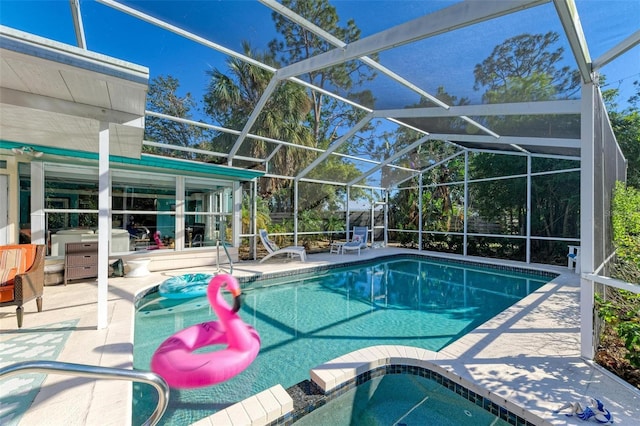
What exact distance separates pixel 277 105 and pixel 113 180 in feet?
16.6

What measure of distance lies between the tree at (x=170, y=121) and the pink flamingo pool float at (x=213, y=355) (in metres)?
6.00

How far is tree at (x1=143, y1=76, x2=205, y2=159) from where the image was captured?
6.55 metres

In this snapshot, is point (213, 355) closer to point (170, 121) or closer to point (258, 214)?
point (170, 121)

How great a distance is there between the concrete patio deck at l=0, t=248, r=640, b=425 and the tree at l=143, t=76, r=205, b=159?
433 centimetres

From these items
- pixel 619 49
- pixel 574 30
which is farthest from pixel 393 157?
pixel 574 30

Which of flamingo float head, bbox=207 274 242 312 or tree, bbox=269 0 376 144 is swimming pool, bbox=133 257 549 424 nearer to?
flamingo float head, bbox=207 274 242 312

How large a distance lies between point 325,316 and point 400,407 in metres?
2.77

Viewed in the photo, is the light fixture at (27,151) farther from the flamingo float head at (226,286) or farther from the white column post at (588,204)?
the white column post at (588,204)

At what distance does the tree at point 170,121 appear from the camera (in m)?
6.55

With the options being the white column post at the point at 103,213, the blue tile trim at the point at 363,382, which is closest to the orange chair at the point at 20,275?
the white column post at the point at 103,213

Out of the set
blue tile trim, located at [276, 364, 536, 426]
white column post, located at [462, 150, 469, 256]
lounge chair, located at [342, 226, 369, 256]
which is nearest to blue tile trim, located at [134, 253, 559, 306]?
lounge chair, located at [342, 226, 369, 256]

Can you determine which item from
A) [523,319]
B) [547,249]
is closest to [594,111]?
[523,319]

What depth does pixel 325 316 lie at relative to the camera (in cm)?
585

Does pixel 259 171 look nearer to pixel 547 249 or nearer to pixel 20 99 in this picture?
pixel 20 99
